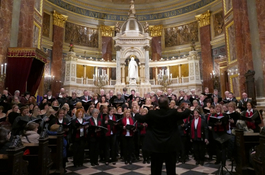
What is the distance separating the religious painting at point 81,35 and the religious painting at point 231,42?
12.5 meters

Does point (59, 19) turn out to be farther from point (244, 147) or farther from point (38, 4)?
point (244, 147)

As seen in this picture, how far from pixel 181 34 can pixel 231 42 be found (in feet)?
27.5

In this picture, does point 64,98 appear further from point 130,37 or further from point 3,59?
point 130,37

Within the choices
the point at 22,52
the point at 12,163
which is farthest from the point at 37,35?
the point at 12,163

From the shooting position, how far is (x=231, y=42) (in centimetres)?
1143

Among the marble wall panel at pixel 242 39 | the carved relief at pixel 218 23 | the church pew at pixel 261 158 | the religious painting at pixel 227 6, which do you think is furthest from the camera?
the carved relief at pixel 218 23

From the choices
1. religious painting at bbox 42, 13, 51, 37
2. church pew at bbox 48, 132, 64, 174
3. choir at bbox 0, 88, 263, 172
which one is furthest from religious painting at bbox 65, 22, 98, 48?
church pew at bbox 48, 132, 64, 174

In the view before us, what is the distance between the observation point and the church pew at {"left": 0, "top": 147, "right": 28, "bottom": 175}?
244cm

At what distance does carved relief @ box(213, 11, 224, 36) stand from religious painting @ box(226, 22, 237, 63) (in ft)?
17.1

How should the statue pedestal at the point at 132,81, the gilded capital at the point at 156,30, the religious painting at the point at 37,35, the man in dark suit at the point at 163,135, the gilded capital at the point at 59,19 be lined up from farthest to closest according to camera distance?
the gilded capital at the point at 156,30 → the gilded capital at the point at 59,19 → the statue pedestal at the point at 132,81 → the religious painting at the point at 37,35 → the man in dark suit at the point at 163,135

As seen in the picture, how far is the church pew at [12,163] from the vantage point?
2.44 m

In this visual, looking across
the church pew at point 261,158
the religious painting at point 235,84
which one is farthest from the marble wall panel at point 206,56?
the church pew at point 261,158

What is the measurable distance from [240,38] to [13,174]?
10854 millimetres

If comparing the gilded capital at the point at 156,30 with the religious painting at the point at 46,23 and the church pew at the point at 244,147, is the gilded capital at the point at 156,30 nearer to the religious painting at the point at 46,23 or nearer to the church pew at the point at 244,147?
the religious painting at the point at 46,23
